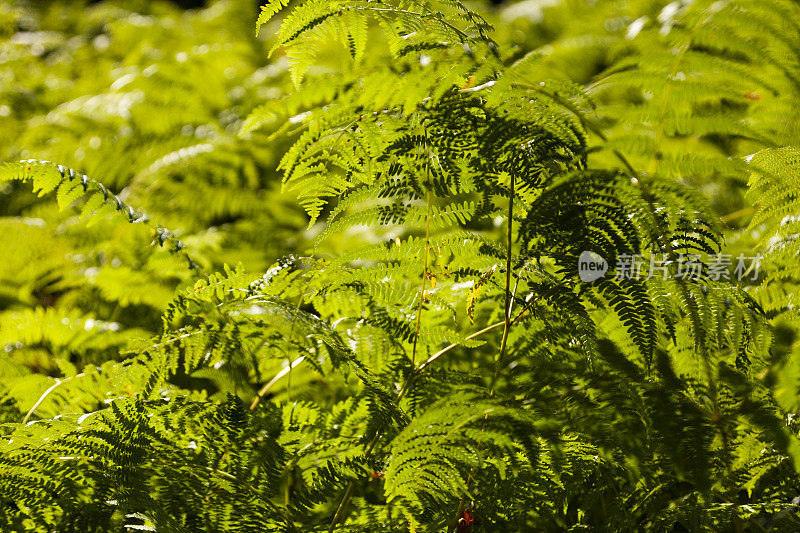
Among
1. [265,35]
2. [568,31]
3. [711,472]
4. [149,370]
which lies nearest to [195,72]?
[265,35]

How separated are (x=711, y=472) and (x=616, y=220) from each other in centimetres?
46

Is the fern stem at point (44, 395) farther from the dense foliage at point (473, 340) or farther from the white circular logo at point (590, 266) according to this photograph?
the white circular logo at point (590, 266)

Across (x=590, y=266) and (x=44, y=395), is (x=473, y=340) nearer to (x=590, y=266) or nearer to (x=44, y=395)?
(x=590, y=266)

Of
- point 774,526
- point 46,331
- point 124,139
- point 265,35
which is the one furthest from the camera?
point 265,35

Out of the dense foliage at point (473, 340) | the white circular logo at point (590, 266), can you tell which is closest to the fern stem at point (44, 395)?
the dense foliage at point (473, 340)

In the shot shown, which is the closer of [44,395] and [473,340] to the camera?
[473,340]

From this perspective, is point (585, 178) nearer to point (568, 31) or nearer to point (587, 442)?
Result: point (587, 442)

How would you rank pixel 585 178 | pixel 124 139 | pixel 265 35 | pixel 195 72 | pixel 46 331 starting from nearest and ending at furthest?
1. pixel 585 178
2. pixel 46 331
3. pixel 124 139
4. pixel 195 72
5. pixel 265 35

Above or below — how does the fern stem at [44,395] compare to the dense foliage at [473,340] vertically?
below

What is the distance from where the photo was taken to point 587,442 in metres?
1.04

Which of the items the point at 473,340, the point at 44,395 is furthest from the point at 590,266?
the point at 44,395

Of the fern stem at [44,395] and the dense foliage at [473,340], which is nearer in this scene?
the dense foliage at [473,340]

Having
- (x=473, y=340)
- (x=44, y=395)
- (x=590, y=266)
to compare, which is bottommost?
(x=44, y=395)

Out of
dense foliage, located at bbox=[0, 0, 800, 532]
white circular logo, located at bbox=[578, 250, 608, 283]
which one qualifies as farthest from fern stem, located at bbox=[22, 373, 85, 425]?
white circular logo, located at bbox=[578, 250, 608, 283]
